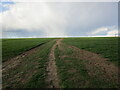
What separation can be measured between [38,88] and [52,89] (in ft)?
3.46

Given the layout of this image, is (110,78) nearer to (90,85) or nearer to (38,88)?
(90,85)

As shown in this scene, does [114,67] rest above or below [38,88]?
above

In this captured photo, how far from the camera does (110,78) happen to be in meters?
8.15

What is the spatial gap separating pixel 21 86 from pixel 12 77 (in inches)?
85.4

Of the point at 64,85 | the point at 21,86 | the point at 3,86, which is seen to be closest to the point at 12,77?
the point at 3,86

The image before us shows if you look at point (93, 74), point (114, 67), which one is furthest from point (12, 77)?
point (114, 67)

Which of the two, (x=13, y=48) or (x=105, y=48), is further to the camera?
(x=13, y=48)

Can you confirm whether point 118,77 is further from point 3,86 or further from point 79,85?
point 3,86

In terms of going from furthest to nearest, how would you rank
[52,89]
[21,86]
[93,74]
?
[93,74] → [21,86] → [52,89]

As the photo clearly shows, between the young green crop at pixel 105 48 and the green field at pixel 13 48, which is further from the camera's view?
the green field at pixel 13 48

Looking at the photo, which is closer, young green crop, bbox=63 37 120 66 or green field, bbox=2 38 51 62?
young green crop, bbox=63 37 120 66

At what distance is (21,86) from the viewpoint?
7.41 metres

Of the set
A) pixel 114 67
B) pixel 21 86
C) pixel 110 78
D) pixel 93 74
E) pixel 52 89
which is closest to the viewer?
pixel 52 89

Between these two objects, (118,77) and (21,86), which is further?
(118,77)
